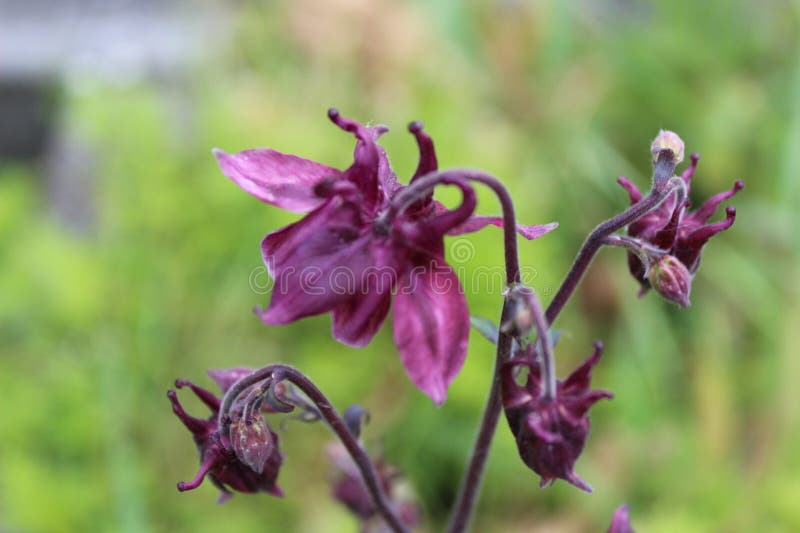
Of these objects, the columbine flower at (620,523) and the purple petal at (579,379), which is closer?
the purple petal at (579,379)

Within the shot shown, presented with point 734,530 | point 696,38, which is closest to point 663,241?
point 734,530

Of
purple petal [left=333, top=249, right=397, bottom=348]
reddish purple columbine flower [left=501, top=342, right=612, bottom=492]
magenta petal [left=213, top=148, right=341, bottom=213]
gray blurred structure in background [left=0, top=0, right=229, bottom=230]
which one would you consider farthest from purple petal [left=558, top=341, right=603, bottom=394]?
gray blurred structure in background [left=0, top=0, right=229, bottom=230]

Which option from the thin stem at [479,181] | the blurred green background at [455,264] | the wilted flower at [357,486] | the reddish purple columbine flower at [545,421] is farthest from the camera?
the blurred green background at [455,264]

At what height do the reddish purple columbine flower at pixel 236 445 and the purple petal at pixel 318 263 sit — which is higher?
the purple petal at pixel 318 263

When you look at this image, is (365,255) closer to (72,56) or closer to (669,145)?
(669,145)

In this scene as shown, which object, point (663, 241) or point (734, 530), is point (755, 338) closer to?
point (734, 530)

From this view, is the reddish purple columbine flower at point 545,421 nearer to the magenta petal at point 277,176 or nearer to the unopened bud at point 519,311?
the unopened bud at point 519,311

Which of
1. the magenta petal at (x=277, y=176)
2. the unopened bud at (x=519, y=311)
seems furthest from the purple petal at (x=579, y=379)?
the magenta petal at (x=277, y=176)

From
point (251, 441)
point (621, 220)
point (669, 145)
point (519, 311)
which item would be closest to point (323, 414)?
point (251, 441)
